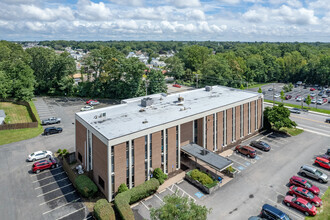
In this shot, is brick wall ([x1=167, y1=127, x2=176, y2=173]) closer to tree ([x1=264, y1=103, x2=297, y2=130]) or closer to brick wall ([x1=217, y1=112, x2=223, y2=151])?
brick wall ([x1=217, y1=112, x2=223, y2=151])

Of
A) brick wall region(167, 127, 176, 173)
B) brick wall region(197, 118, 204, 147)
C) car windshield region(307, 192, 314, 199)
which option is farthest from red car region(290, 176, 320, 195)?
brick wall region(167, 127, 176, 173)

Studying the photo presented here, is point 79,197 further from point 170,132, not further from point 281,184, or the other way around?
point 281,184

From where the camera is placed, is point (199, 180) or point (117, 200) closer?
point (117, 200)

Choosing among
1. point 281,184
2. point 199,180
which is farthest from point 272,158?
point 199,180

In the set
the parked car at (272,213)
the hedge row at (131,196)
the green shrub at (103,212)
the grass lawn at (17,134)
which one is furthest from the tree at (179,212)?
the grass lawn at (17,134)

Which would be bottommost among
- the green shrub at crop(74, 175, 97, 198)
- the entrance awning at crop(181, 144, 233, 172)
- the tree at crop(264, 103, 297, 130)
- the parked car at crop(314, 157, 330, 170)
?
the green shrub at crop(74, 175, 97, 198)

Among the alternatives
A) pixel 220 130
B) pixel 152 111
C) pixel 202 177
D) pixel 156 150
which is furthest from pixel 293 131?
pixel 156 150
